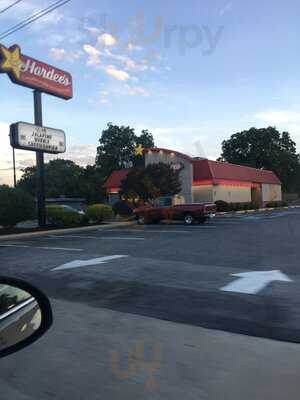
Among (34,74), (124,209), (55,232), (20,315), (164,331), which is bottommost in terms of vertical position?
(55,232)

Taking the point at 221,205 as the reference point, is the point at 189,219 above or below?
below

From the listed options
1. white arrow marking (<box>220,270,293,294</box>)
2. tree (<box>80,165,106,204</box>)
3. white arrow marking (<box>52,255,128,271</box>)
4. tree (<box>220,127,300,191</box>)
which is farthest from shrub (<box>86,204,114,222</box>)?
tree (<box>220,127,300,191</box>)

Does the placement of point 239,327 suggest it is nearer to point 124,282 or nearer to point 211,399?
point 211,399

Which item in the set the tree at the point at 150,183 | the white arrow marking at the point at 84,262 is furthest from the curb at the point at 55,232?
the white arrow marking at the point at 84,262

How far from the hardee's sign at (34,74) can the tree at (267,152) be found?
61421 mm

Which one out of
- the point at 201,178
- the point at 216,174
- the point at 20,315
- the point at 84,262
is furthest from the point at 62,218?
the point at 20,315

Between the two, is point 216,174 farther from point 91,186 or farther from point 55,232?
point 91,186

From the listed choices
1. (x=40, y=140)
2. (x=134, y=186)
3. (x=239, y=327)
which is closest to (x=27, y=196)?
(x=40, y=140)

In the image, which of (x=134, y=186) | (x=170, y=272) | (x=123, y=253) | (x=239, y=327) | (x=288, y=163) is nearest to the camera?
(x=239, y=327)

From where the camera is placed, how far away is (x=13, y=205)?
2372 centimetres

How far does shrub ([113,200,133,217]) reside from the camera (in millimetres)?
36463

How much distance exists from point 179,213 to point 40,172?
867 centimetres

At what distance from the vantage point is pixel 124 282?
8.62 m

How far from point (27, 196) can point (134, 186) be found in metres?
11.9
